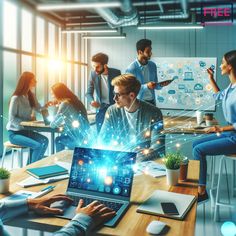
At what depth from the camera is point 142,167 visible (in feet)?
6.58

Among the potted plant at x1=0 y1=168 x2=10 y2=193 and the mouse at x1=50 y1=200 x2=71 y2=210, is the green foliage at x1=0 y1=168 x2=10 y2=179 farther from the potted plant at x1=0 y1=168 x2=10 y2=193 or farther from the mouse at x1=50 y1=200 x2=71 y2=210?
the mouse at x1=50 y1=200 x2=71 y2=210

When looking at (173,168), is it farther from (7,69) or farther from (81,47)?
(81,47)

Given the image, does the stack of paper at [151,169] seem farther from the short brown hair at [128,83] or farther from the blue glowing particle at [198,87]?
the blue glowing particle at [198,87]

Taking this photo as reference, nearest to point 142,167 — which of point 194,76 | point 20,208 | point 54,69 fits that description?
point 20,208

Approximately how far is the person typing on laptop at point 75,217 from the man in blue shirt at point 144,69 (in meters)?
2.95

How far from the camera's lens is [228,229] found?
2.87m

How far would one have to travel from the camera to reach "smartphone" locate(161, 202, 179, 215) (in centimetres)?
128

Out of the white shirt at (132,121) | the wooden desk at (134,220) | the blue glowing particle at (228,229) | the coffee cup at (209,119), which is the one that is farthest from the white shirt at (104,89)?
the wooden desk at (134,220)

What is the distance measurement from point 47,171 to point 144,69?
301 cm

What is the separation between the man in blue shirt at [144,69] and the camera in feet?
14.0

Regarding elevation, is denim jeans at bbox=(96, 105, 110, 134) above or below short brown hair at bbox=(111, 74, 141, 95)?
below

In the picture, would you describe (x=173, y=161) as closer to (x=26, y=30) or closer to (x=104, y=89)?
(x=104, y=89)

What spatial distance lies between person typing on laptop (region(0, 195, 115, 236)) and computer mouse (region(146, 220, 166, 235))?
171 mm

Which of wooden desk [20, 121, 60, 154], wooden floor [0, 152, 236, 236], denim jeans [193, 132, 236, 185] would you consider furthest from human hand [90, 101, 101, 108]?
wooden floor [0, 152, 236, 236]
